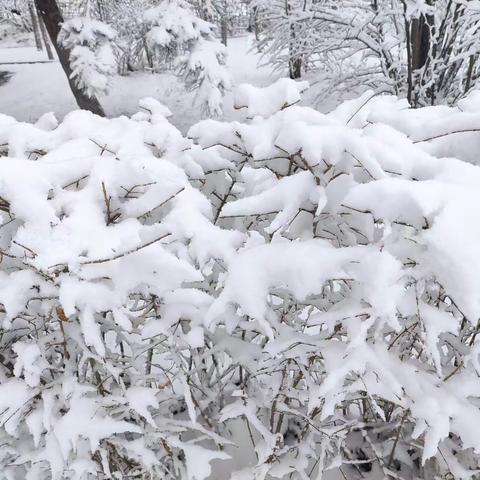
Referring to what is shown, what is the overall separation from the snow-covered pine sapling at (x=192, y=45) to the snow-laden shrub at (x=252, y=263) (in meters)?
9.29

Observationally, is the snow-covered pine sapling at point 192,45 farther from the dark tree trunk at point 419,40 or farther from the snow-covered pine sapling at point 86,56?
the dark tree trunk at point 419,40

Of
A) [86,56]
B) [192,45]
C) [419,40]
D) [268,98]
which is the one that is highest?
[268,98]

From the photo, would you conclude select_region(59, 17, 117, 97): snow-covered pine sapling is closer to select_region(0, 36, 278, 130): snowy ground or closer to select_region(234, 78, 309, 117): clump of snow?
select_region(0, 36, 278, 130): snowy ground

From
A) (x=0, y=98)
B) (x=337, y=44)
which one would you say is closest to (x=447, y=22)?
(x=337, y=44)

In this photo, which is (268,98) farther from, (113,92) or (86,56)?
(113,92)

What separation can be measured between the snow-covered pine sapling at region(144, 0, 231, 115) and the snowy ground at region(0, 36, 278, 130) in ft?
A: 6.45

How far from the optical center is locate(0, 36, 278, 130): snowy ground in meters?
14.7

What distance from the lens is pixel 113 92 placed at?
16406 mm

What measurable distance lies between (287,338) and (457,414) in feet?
1.85

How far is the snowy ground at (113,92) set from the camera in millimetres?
14672

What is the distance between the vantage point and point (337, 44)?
7.31 metres

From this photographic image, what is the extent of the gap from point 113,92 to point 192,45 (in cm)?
642

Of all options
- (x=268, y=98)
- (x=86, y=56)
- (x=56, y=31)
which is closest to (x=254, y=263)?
(x=268, y=98)

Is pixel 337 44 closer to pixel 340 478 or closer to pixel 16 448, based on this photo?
pixel 340 478
